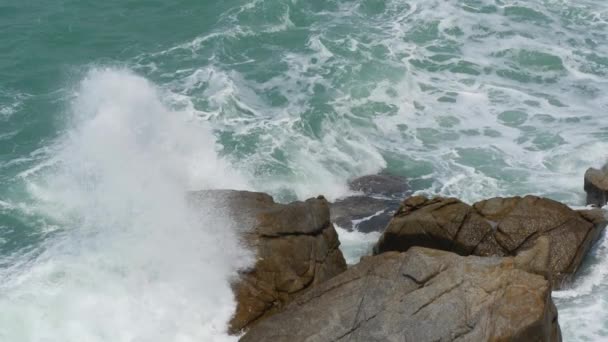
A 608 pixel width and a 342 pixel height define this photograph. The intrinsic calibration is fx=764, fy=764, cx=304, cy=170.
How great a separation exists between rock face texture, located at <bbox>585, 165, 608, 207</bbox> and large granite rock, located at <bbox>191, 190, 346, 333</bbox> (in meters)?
8.14

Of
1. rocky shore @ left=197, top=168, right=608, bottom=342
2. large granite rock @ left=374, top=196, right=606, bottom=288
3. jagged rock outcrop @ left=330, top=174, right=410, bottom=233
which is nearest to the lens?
rocky shore @ left=197, top=168, right=608, bottom=342

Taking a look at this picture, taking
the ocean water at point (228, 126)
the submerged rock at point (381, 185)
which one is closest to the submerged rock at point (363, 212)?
the submerged rock at point (381, 185)

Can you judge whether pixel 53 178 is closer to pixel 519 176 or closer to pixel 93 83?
pixel 93 83

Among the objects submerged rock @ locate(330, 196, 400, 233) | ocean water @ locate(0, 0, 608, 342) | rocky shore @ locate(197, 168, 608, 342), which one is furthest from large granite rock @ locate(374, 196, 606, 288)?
submerged rock @ locate(330, 196, 400, 233)

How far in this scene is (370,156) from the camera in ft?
80.8

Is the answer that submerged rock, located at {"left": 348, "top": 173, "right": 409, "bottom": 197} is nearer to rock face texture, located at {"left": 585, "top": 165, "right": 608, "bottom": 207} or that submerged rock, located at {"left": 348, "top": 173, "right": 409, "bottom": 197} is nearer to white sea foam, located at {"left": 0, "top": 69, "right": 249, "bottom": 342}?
white sea foam, located at {"left": 0, "top": 69, "right": 249, "bottom": 342}

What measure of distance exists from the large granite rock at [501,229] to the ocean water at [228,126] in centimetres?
84

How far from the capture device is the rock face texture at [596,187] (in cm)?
2081

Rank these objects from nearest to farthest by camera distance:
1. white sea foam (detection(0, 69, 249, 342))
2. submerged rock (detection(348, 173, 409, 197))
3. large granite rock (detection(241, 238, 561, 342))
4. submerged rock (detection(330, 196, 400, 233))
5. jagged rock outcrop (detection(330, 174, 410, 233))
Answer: large granite rock (detection(241, 238, 561, 342)) < white sea foam (detection(0, 69, 249, 342)) < submerged rock (detection(330, 196, 400, 233)) < jagged rock outcrop (detection(330, 174, 410, 233)) < submerged rock (detection(348, 173, 409, 197))

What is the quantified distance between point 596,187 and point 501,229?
5048 millimetres

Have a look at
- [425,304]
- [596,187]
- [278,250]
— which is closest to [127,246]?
[278,250]

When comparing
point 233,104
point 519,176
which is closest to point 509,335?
point 519,176

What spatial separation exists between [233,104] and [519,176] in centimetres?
1036

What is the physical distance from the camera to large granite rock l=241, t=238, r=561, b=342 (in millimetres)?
12820
